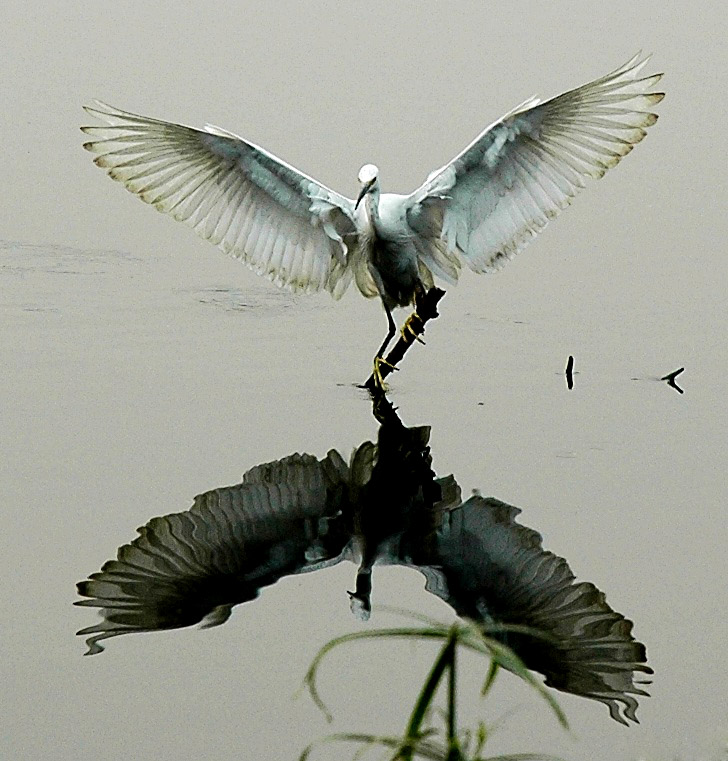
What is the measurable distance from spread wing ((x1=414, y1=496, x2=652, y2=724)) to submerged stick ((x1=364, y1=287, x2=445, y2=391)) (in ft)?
5.14

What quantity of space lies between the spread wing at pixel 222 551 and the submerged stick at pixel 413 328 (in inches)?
50.3

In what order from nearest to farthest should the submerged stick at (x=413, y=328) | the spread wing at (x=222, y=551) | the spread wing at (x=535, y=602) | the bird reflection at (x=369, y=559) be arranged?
the spread wing at (x=535, y=602) < the bird reflection at (x=369, y=559) < the spread wing at (x=222, y=551) < the submerged stick at (x=413, y=328)

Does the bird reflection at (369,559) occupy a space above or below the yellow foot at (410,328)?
below

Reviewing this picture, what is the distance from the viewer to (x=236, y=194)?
6.15 meters

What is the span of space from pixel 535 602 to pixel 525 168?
7.35ft

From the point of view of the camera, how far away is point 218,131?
5742mm

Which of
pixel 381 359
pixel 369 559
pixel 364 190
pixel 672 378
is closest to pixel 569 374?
pixel 672 378

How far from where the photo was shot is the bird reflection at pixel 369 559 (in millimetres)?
3924

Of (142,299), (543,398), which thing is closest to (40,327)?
(142,299)

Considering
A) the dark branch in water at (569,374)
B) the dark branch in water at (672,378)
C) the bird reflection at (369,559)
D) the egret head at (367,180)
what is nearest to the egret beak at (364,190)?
the egret head at (367,180)

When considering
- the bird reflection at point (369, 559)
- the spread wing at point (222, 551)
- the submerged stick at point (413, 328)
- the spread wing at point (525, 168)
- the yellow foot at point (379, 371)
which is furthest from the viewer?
the yellow foot at point (379, 371)

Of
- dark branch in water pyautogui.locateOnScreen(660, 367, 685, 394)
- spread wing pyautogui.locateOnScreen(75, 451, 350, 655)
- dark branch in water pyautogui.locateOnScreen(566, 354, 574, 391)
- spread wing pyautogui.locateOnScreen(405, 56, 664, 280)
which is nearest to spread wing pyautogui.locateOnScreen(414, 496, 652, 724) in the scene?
spread wing pyautogui.locateOnScreen(75, 451, 350, 655)

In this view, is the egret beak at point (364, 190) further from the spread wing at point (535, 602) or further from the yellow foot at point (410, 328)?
the spread wing at point (535, 602)

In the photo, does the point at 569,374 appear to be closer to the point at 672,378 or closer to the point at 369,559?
the point at 672,378
